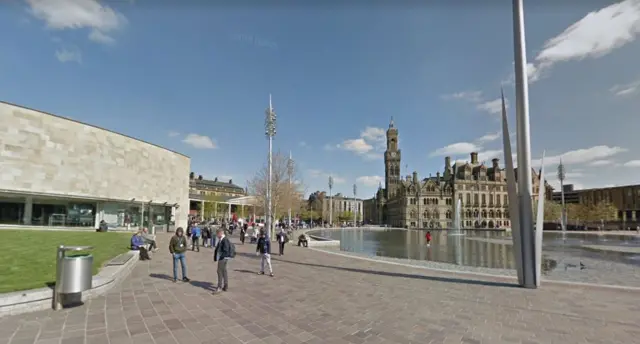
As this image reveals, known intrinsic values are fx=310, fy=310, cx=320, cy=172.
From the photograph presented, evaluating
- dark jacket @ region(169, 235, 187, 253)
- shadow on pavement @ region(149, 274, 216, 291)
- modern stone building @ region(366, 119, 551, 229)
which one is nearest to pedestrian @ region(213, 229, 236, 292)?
shadow on pavement @ region(149, 274, 216, 291)

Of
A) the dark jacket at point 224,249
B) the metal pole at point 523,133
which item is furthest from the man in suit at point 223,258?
the metal pole at point 523,133

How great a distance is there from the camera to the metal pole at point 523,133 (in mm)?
10992

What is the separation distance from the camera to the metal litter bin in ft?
21.7

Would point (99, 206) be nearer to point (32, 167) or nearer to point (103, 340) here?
point (32, 167)

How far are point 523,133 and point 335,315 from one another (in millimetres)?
9368

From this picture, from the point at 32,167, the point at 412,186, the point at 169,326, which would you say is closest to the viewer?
the point at 169,326

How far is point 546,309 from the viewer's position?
25.6 ft

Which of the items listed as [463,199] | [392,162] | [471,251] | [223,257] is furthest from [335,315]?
[392,162]

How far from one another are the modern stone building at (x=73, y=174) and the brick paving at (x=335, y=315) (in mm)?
32877

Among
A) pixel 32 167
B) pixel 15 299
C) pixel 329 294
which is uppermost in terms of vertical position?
pixel 32 167

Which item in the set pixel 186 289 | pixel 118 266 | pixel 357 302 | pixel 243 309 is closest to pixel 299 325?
pixel 243 309

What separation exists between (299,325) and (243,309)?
1790mm

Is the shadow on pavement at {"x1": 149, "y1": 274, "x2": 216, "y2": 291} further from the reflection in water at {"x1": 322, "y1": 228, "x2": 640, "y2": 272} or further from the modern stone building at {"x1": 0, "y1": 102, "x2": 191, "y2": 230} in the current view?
the modern stone building at {"x1": 0, "y1": 102, "x2": 191, "y2": 230}

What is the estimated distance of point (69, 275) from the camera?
669cm
